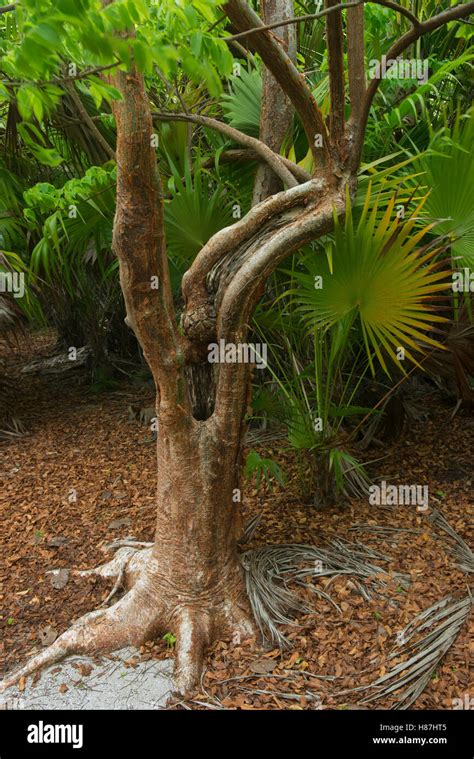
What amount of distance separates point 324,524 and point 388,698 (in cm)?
119

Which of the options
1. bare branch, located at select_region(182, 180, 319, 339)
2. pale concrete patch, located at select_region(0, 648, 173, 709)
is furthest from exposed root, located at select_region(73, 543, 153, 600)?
bare branch, located at select_region(182, 180, 319, 339)

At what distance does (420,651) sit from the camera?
262 cm

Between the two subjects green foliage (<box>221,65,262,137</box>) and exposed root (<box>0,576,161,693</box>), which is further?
green foliage (<box>221,65,262,137</box>)

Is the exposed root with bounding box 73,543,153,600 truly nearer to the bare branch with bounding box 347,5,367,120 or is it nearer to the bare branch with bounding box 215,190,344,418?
the bare branch with bounding box 215,190,344,418

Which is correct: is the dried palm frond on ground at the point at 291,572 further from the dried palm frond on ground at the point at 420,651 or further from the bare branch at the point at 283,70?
the bare branch at the point at 283,70

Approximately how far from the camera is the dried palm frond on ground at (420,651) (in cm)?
245

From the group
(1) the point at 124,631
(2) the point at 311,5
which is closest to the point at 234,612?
(1) the point at 124,631

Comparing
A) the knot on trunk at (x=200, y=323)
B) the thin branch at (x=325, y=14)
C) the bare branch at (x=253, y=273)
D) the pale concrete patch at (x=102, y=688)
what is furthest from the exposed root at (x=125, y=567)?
the thin branch at (x=325, y=14)

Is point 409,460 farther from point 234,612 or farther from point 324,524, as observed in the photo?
point 234,612

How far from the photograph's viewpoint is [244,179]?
12.6 feet

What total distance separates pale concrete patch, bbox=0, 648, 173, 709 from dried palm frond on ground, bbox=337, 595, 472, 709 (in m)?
0.78

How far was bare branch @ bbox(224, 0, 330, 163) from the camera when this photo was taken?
7.85 ft

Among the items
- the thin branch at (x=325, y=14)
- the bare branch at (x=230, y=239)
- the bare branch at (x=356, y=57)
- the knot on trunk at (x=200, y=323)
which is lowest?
the knot on trunk at (x=200, y=323)

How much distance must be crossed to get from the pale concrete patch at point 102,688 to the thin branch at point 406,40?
243 centimetres
